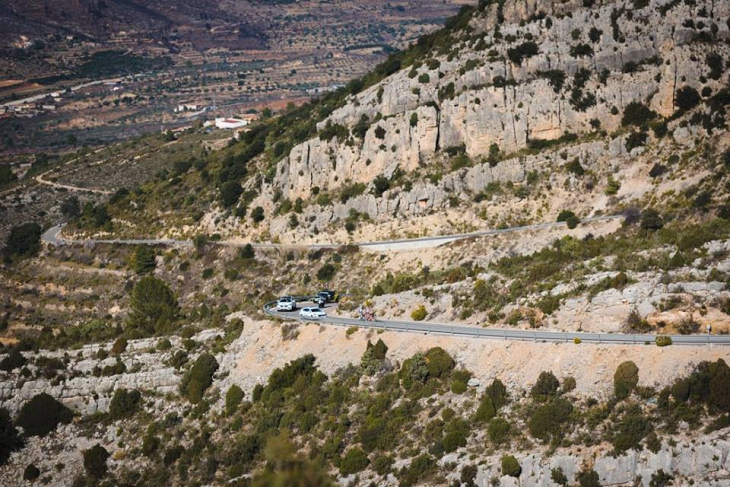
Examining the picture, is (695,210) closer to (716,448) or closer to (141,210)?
(716,448)

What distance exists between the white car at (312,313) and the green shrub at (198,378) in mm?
7763

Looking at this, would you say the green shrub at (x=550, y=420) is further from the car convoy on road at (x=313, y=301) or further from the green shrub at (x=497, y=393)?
the car convoy on road at (x=313, y=301)

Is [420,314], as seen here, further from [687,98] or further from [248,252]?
[687,98]

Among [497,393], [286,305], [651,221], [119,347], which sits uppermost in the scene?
[651,221]

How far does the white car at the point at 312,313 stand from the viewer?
6931 cm

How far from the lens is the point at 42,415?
68.9 meters

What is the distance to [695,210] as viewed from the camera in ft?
230

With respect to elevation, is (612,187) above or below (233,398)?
above

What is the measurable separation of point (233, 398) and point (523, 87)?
142 feet

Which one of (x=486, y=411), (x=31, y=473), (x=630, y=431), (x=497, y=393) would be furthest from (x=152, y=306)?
(x=630, y=431)

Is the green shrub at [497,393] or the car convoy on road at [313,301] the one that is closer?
the green shrub at [497,393]

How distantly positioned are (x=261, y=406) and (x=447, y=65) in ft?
150

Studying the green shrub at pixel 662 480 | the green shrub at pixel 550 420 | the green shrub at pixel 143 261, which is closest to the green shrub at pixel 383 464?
the green shrub at pixel 550 420

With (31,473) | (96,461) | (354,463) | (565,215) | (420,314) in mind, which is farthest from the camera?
(565,215)
